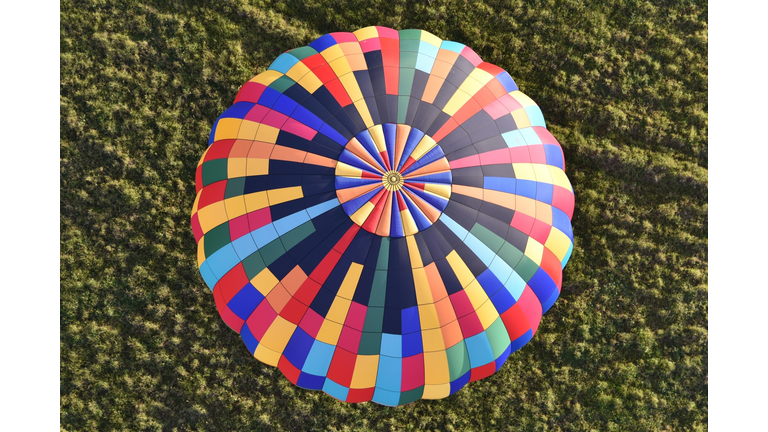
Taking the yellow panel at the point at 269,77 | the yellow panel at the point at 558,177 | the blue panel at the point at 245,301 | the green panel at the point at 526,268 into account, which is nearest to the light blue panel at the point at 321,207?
the blue panel at the point at 245,301

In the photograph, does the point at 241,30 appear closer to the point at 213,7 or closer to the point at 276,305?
the point at 213,7

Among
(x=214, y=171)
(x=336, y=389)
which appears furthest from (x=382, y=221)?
(x=214, y=171)

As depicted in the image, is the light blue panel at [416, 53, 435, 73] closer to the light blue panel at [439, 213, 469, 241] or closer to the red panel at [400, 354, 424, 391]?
the light blue panel at [439, 213, 469, 241]

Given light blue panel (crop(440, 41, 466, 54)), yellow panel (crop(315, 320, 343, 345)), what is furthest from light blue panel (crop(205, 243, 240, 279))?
light blue panel (crop(440, 41, 466, 54))

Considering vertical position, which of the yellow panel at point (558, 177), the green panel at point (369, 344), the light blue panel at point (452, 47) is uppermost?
the light blue panel at point (452, 47)

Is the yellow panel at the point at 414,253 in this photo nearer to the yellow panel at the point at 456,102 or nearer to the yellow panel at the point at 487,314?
the yellow panel at the point at 487,314

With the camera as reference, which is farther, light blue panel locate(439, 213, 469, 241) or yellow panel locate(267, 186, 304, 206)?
yellow panel locate(267, 186, 304, 206)

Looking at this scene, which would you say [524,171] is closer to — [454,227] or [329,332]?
[454,227]
